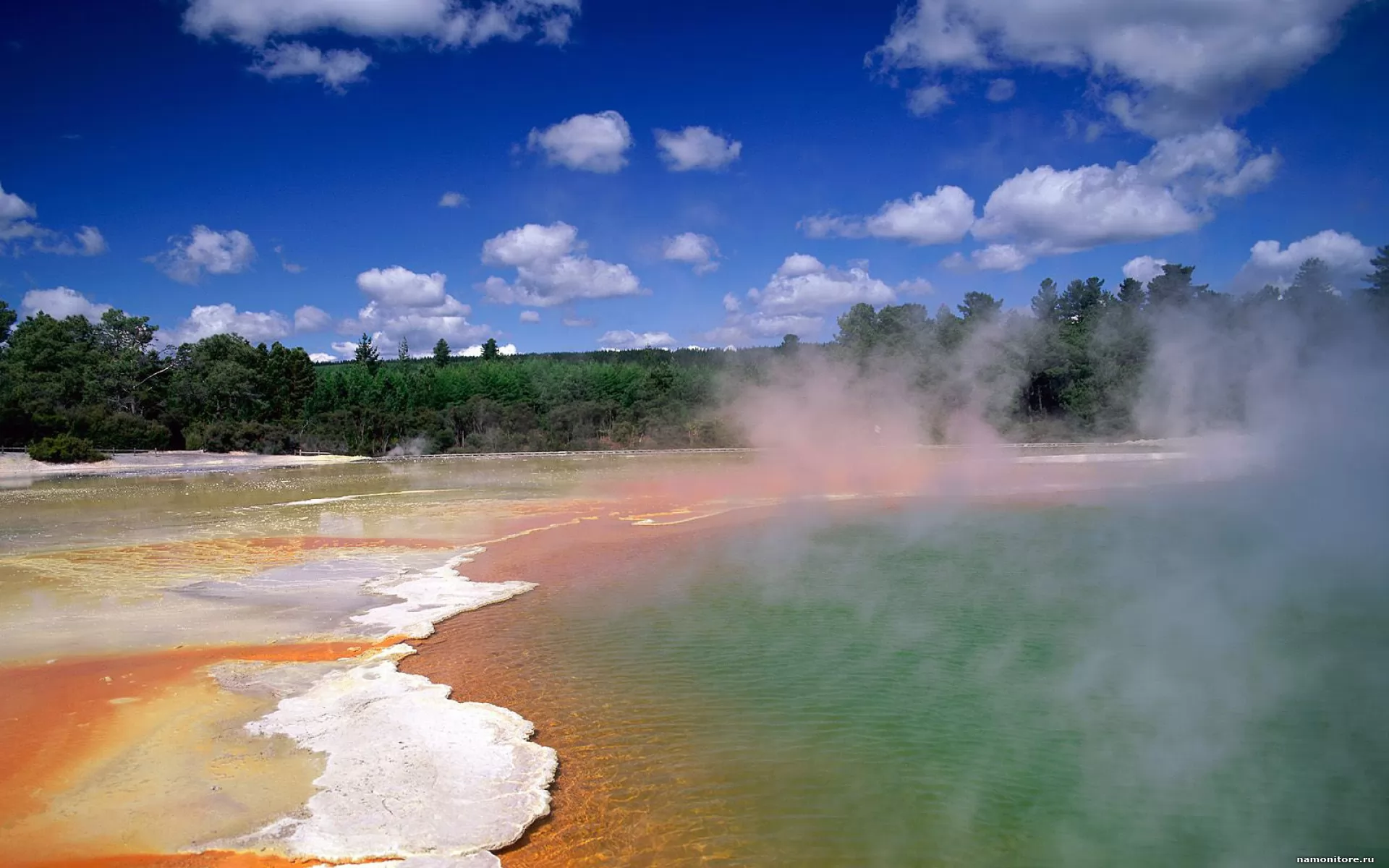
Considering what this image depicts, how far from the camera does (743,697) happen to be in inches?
232

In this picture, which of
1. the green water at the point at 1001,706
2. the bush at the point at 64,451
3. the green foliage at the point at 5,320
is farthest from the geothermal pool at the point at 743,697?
the green foliage at the point at 5,320

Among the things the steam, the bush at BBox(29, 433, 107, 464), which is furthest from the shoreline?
the steam

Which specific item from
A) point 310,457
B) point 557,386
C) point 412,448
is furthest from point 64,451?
point 557,386

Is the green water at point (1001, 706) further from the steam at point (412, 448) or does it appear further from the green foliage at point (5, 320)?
the green foliage at point (5, 320)

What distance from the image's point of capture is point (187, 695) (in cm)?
610

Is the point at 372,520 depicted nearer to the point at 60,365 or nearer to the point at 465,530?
the point at 465,530

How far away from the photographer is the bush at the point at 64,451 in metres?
32.2

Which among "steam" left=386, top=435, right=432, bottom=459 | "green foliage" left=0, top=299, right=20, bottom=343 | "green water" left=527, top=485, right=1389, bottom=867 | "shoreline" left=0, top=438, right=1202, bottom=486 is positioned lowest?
"green water" left=527, top=485, right=1389, bottom=867

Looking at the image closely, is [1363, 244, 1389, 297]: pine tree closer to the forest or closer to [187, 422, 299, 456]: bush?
the forest

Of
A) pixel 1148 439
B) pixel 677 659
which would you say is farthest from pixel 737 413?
pixel 677 659

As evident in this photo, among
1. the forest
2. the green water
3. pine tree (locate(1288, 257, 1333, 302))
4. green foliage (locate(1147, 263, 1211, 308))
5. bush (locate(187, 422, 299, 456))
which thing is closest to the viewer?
the green water

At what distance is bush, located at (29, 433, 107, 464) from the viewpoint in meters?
32.2

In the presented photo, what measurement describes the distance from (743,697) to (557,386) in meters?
44.7

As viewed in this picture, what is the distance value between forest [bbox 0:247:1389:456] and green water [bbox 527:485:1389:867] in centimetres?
1428
